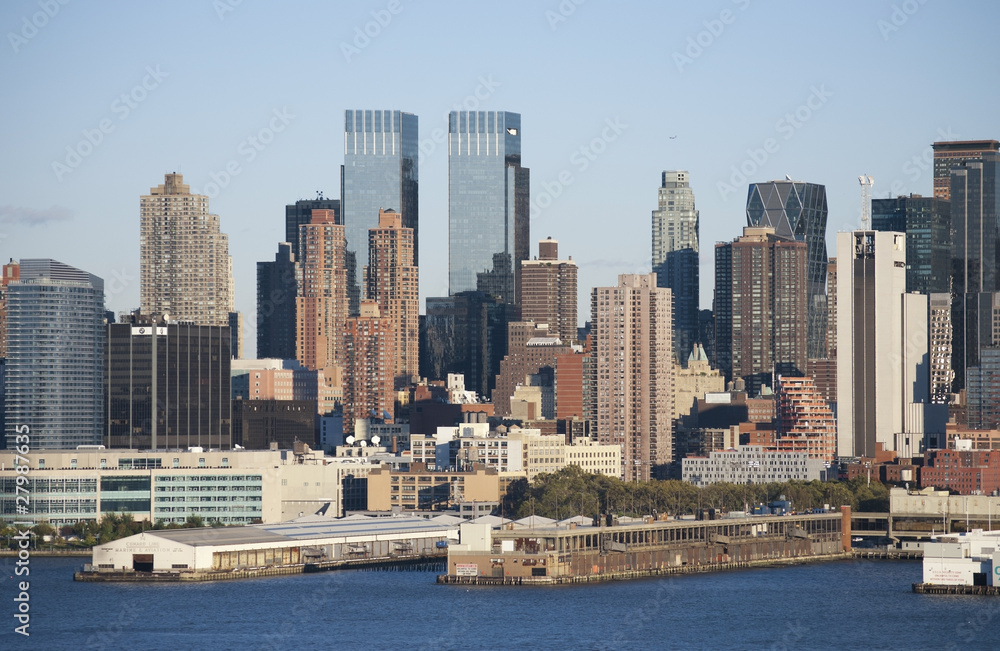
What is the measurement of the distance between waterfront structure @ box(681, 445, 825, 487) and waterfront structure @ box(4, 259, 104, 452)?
178 feet

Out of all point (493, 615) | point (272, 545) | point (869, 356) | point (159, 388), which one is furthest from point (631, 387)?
point (493, 615)

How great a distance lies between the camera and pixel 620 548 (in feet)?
389

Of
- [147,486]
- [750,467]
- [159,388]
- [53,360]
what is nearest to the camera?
[147,486]

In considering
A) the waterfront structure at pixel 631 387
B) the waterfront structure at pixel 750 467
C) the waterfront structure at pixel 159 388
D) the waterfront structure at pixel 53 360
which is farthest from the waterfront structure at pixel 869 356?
the waterfront structure at pixel 53 360

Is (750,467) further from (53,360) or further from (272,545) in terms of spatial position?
(272,545)

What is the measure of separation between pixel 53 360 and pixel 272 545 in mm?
63977

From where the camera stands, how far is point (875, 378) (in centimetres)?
19050

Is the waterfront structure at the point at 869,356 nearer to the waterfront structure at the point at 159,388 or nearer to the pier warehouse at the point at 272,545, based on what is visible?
the waterfront structure at the point at 159,388

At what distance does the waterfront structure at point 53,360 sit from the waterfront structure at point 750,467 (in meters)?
54.2

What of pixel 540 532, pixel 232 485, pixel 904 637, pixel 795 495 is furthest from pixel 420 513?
pixel 904 637

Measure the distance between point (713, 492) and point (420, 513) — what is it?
22.5m

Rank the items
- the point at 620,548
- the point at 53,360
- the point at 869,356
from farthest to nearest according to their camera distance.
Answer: the point at 869,356, the point at 53,360, the point at 620,548

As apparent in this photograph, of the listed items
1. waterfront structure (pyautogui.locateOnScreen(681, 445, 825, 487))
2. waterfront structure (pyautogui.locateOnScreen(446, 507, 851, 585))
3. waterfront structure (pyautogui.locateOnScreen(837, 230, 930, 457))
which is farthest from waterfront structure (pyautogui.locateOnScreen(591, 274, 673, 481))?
waterfront structure (pyautogui.locateOnScreen(446, 507, 851, 585))

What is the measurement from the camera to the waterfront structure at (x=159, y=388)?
559 ft
